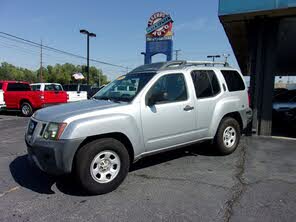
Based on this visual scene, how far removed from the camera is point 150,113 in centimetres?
525

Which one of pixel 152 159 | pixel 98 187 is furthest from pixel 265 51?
pixel 98 187

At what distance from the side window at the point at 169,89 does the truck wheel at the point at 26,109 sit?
12286 mm

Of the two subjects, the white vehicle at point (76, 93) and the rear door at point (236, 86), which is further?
the white vehicle at point (76, 93)

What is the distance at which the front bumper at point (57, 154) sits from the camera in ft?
14.2

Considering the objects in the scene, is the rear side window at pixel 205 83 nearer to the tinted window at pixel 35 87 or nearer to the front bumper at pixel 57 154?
the front bumper at pixel 57 154

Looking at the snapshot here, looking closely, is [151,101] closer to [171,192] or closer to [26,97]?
[171,192]

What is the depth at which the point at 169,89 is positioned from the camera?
573 cm

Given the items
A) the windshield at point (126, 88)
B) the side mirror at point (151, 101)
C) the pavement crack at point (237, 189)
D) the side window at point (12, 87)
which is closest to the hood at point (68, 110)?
the windshield at point (126, 88)

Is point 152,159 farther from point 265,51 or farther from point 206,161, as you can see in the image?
point 265,51

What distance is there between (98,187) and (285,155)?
15.2 ft

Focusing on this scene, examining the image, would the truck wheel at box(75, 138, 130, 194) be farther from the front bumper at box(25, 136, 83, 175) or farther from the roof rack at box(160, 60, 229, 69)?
the roof rack at box(160, 60, 229, 69)

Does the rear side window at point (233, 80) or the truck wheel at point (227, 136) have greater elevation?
the rear side window at point (233, 80)

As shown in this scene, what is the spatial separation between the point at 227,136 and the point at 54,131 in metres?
3.96

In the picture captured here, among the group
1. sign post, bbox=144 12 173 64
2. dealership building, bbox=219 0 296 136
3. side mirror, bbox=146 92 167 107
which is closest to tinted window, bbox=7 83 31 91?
sign post, bbox=144 12 173 64
